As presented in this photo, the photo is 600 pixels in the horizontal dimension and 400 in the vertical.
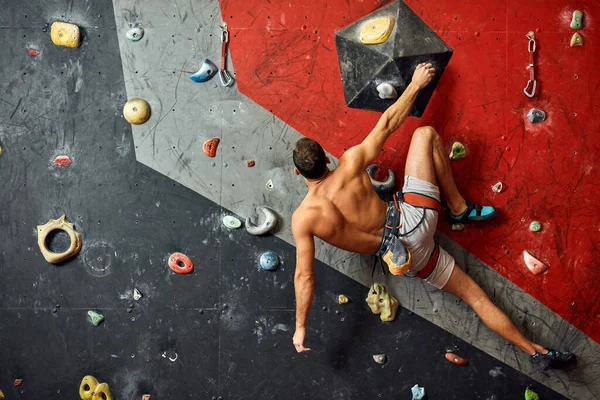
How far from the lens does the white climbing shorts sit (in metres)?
3.37

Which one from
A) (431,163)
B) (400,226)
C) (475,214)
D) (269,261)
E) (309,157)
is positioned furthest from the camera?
(269,261)

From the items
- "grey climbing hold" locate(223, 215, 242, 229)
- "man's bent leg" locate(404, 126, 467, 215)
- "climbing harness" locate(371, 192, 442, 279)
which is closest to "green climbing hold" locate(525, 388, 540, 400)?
"climbing harness" locate(371, 192, 442, 279)

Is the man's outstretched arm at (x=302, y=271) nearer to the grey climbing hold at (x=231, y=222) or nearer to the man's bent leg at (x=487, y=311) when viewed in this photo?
the grey climbing hold at (x=231, y=222)

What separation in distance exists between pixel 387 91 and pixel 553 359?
1803 mm

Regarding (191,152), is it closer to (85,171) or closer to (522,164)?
(85,171)

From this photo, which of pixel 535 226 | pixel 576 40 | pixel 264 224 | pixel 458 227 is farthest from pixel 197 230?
pixel 576 40

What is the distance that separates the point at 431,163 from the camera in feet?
11.4

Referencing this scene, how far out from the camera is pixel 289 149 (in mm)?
3740

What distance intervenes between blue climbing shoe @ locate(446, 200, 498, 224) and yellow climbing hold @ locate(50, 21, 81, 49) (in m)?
2.48

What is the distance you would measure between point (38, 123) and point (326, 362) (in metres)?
2.28

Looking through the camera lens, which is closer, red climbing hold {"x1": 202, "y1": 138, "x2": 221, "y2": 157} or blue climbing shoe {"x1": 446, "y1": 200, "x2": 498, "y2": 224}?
blue climbing shoe {"x1": 446, "y1": 200, "x2": 498, "y2": 224}

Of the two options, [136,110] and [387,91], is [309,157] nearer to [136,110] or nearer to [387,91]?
[387,91]

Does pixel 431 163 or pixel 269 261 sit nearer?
pixel 431 163

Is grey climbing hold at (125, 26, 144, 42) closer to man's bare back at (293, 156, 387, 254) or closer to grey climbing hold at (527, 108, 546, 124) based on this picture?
man's bare back at (293, 156, 387, 254)
